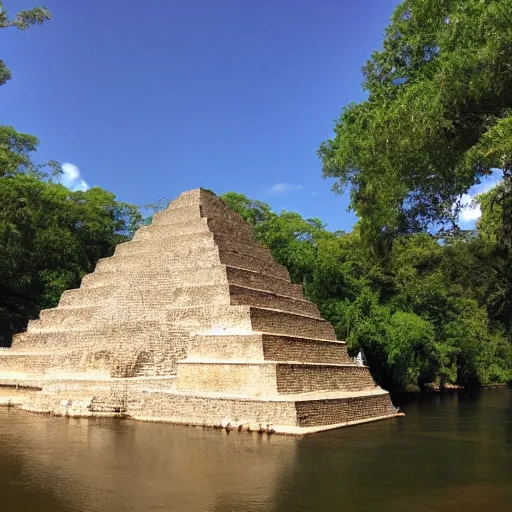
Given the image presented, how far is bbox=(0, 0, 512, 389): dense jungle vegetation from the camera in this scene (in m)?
12.9

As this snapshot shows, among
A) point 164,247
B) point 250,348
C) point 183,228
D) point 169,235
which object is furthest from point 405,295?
point 250,348

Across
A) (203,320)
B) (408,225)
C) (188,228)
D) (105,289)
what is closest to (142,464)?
(203,320)

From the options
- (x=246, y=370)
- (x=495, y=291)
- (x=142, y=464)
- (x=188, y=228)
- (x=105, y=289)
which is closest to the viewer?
(x=142, y=464)

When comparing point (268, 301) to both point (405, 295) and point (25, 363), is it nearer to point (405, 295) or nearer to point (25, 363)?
point (25, 363)

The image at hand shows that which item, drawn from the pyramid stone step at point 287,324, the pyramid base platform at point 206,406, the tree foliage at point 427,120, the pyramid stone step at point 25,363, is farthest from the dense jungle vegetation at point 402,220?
the pyramid stone step at point 25,363

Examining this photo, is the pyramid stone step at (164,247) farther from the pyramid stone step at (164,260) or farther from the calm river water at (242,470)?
the calm river water at (242,470)

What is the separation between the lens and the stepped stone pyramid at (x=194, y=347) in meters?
14.4

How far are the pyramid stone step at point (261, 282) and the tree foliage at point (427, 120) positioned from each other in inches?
228

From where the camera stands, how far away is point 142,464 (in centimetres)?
941

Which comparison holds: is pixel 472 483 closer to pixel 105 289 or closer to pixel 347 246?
pixel 105 289

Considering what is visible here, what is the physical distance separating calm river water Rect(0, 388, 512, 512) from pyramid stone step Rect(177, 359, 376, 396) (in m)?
1.69

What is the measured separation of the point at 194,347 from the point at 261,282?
6382 mm

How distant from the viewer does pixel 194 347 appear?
16.4 m

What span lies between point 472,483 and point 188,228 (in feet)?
61.7
